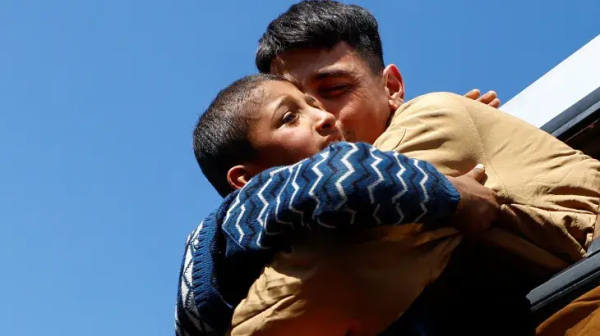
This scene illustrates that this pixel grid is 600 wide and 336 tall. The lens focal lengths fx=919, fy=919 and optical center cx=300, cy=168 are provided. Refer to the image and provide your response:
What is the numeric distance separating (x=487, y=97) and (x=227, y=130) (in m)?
0.88

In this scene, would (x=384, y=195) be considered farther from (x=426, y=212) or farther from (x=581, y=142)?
(x=581, y=142)

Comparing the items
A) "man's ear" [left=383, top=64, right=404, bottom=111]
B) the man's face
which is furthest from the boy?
"man's ear" [left=383, top=64, right=404, bottom=111]

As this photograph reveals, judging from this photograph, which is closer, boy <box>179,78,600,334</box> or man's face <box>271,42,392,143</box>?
boy <box>179,78,600,334</box>

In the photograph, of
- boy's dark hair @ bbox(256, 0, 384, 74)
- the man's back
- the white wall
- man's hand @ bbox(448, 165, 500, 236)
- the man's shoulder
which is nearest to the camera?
man's hand @ bbox(448, 165, 500, 236)

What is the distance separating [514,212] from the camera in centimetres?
195

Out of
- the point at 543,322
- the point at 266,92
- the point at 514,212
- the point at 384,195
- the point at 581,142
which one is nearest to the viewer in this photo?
the point at 384,195

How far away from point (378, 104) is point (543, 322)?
0.99 meters

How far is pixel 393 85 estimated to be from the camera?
9.28 ft

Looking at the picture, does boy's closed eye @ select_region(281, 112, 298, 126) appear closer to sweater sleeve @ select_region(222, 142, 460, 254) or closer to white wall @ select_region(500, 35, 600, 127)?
sweater sleeve @ select_region(222, 142, 460, 254)

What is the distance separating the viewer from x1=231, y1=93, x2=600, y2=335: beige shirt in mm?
1677

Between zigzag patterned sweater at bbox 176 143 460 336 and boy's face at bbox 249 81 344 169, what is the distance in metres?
0.28

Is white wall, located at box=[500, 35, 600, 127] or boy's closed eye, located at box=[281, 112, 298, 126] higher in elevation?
boy's closed eye, located at box=[281, 112, 298, 126]

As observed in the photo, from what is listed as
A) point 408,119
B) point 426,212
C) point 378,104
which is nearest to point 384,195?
point 426,212

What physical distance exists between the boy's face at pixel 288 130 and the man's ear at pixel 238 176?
42 millimetres
